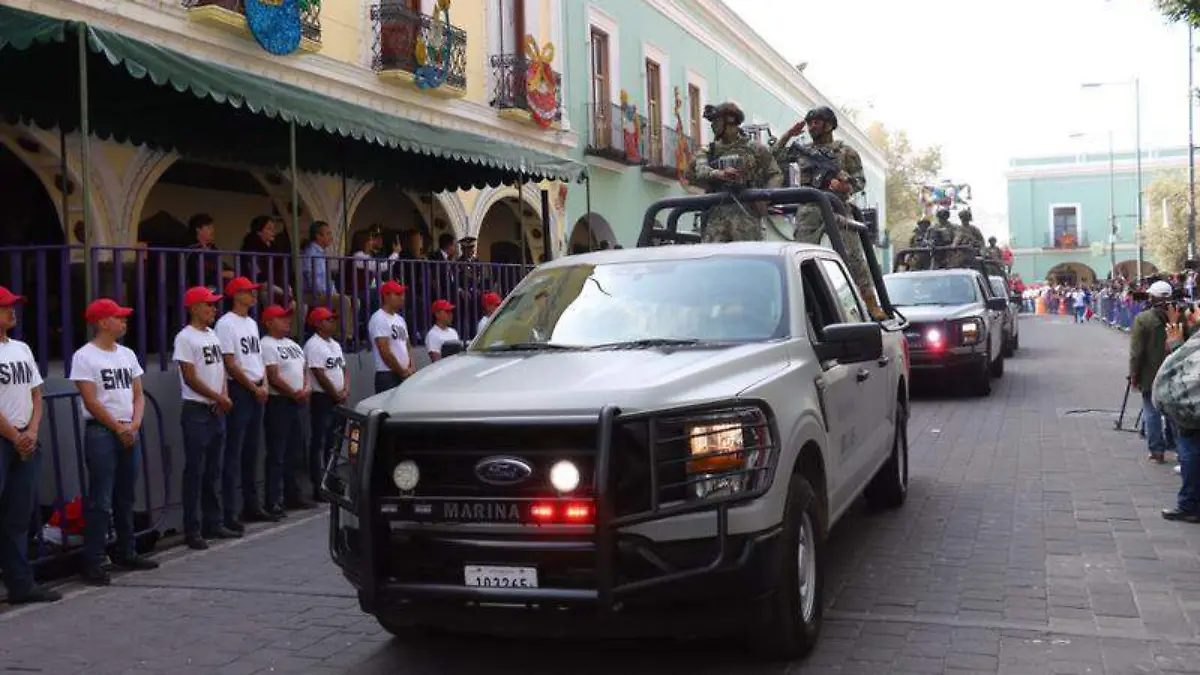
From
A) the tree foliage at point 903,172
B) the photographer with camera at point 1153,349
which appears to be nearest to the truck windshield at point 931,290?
the photographer with camera at point 1153,349

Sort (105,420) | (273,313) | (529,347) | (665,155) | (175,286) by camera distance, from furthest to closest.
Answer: (665,155) < (175,286) < (273,313) < (105,420) < (529,347)

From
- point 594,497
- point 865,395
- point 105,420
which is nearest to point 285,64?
point 105,420

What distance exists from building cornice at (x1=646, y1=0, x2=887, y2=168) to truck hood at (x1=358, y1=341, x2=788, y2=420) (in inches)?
810

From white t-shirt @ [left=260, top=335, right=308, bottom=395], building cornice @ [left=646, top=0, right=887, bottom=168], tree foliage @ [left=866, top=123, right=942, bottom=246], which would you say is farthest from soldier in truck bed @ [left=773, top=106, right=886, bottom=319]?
tree foliage @ [left=866, top=123, right=942, bottom=246]

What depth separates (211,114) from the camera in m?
10.6

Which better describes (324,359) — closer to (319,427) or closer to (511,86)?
(319,427)

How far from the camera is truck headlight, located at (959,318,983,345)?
14.0 meters

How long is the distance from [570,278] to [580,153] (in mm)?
15273

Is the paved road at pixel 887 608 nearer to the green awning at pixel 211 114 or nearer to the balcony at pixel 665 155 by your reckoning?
the green awning at pixel 211 114

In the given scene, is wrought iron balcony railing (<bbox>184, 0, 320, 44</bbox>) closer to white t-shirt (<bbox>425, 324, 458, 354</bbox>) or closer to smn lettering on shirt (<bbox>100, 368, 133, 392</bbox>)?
white t-shirt (<bbox>425, 324, 458, 354</bbox>)

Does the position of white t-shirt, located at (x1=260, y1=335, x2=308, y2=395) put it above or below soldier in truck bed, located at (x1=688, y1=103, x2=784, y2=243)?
below

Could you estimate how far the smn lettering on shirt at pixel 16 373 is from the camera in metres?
5.96

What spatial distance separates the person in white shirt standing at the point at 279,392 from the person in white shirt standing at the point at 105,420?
1631mm

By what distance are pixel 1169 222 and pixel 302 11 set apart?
52.3 metres
